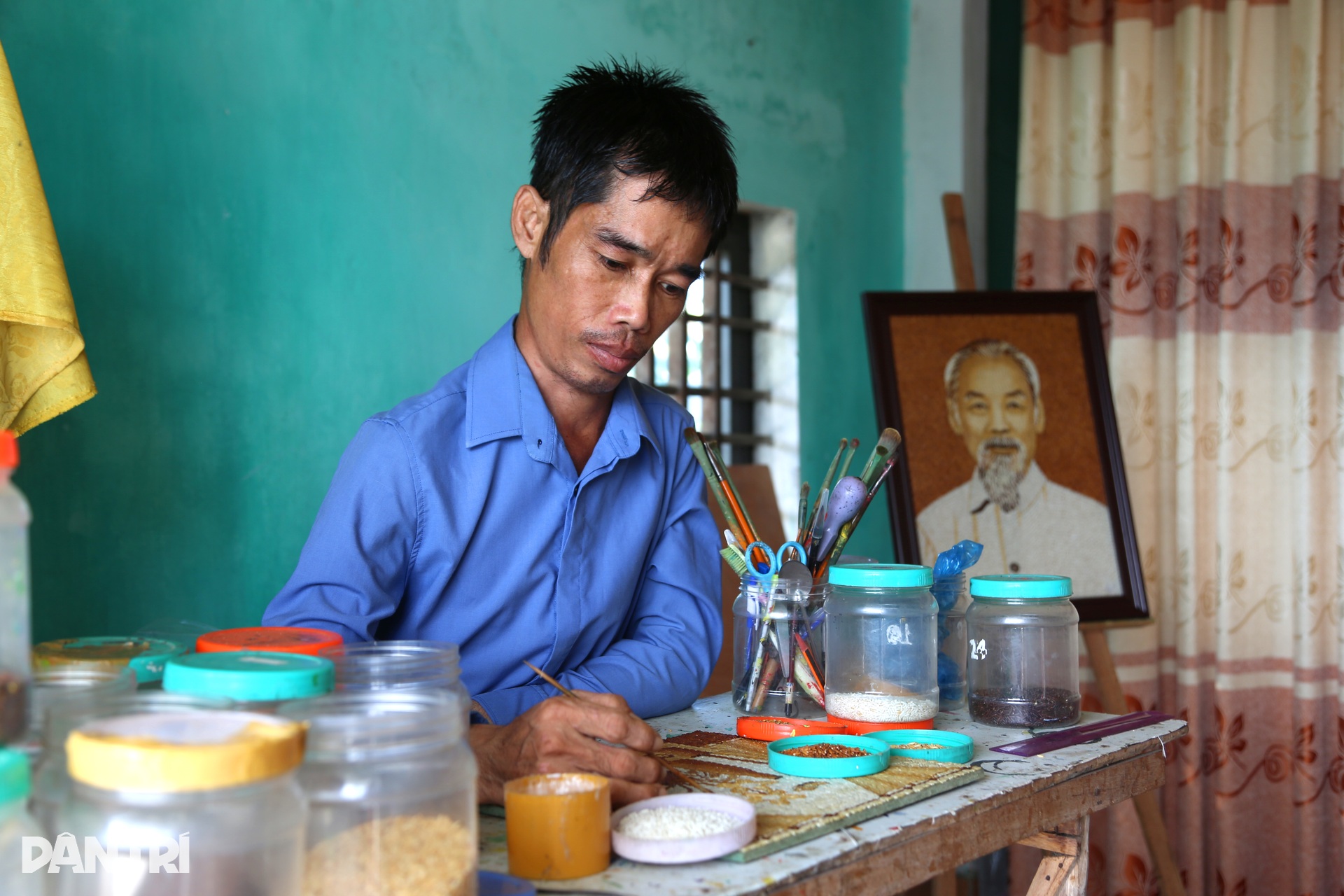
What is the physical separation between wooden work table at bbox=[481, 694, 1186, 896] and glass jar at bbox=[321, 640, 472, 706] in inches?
6.0

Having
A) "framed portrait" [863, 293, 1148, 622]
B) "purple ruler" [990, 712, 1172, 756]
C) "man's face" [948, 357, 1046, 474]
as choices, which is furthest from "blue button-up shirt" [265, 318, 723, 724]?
"man's face" [948, 357, 1046, 474]

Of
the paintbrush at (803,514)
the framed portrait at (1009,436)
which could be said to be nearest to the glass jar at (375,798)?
the paintbrush at (803,514)

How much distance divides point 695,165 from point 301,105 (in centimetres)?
82

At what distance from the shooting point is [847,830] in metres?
0.89

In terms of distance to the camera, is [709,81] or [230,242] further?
[709,81]

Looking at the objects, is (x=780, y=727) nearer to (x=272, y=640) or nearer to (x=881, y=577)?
(x=881, y=577)

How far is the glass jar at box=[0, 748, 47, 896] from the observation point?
549 mm

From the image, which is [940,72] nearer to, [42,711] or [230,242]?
[230,242]

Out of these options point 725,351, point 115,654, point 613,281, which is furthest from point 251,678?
point 725,351

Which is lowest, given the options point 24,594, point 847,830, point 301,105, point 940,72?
point 847,830

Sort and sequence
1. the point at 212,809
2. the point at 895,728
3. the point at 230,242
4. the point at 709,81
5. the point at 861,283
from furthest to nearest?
the point at 861,283 → the point at 709,81 → the point at 230,242 → the point at 895,728 → the point at 212,809

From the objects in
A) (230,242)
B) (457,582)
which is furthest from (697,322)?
(457,582)

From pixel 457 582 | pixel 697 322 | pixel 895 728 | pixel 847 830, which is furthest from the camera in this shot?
pixel 697 322

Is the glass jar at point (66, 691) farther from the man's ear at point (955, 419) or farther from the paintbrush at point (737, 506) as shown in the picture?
the man's ear at point (955, 419)
